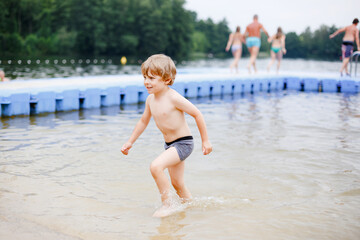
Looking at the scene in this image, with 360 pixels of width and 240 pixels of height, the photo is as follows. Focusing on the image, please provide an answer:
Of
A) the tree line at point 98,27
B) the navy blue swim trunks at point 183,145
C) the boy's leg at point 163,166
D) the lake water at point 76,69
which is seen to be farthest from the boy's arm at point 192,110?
the tree line at point 98,27

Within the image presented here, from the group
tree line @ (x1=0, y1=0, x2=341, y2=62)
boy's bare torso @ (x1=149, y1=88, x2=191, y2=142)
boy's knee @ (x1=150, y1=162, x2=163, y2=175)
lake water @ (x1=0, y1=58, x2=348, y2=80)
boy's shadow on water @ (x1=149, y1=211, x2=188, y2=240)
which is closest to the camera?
boy's shadow on water @ (x1=149, y1=211, x2=188, y2=240)

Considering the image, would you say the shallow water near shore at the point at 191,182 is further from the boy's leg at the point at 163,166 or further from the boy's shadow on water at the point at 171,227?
the boy's leg at the point at 163,166

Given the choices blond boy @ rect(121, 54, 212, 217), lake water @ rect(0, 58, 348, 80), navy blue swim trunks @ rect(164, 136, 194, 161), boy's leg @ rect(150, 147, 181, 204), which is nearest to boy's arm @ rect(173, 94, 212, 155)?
blond boy @ rect(121, 54, 212, 217)

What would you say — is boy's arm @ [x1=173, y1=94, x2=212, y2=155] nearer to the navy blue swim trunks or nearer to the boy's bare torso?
the boy's bare torso

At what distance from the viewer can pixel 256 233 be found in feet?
11.4

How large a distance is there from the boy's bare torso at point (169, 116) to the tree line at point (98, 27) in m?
51.3

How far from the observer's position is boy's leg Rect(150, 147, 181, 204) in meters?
3.55

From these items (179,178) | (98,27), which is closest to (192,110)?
(179,178)

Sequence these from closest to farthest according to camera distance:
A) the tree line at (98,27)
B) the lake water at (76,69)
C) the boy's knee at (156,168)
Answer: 1. the boy's knee at (156,168)
2. the lake water at (76,69)
3. the tree line at (98,27)

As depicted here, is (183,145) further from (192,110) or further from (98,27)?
(98,27)

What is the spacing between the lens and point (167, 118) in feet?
12.2

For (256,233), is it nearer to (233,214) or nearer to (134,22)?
(233,214)

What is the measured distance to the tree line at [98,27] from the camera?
55.9m

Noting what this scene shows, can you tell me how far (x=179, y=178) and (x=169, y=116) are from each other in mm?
606
